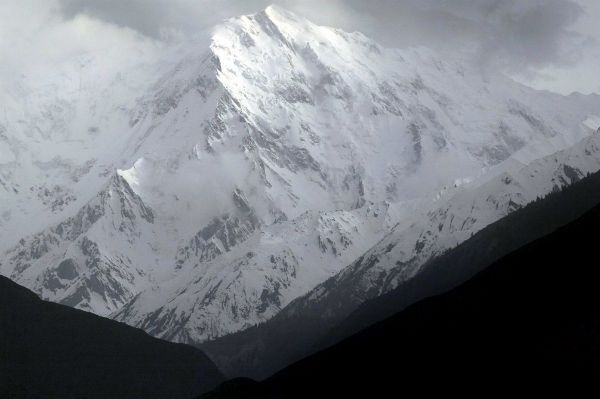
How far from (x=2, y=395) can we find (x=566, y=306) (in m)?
99.6

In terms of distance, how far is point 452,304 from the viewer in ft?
528

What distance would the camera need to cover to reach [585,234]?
149750mm

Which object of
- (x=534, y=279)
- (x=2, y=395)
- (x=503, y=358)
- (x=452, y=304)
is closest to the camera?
(x=503, y=358)

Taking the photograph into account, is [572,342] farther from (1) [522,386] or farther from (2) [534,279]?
(2) [534,279]

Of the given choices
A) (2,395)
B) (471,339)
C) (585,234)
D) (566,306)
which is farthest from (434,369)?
(2,395)

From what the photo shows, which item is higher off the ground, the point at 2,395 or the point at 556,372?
the point at 2,395

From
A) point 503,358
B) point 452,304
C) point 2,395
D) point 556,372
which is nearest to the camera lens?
point 556,372

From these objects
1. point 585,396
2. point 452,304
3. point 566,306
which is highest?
point 452,304

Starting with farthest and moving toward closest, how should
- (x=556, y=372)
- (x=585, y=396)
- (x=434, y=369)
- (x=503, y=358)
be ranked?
(x=434, y=369)
(x=503, y=358)
(x=556, y=372)
(x=585, y=396)

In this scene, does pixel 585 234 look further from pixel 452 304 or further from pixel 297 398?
pixel 297 398

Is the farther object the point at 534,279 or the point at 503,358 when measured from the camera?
the point at 534,279

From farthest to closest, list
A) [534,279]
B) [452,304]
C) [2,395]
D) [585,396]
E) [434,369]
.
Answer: [2,395], [452,304], [534,279], [434,369], [585,396]

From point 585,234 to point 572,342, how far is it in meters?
34.2

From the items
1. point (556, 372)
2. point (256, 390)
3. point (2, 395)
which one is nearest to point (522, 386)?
point (556, 372)
